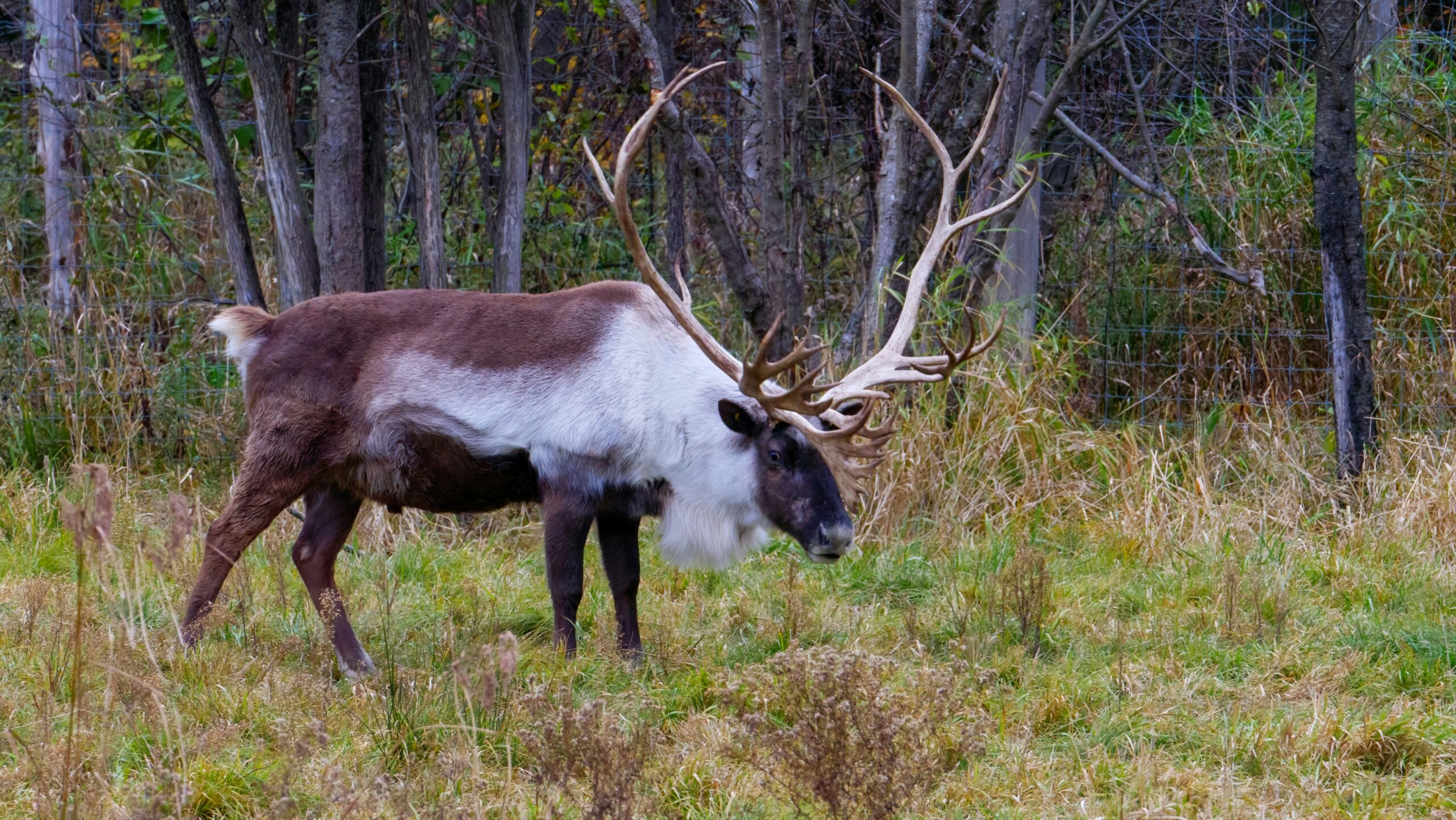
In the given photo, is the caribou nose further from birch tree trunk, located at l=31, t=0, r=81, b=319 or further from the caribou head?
birch tree trunk, located at l=31, t=0, r=81, b=319

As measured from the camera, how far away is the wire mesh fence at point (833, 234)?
6168 mm

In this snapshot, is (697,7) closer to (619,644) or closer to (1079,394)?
(1079,394)

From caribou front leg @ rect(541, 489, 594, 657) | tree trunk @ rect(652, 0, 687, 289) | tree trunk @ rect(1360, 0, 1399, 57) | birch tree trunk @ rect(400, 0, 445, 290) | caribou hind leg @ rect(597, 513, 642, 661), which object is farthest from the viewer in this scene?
tree trunk @ rect(652, 0, 687, 289)

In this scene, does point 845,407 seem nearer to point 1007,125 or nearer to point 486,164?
point 1007,125

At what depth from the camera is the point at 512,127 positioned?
5.85 meters

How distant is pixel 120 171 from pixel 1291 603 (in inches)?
219

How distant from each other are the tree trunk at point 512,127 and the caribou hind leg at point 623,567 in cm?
184

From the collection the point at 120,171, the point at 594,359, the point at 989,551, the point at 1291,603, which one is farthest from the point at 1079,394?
the point at 120,171

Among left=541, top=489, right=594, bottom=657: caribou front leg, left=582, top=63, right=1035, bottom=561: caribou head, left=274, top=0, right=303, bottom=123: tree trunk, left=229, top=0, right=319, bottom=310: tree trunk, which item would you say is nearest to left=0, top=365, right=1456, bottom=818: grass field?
left=541, top=489, right=594, bottom=657: caribou front leg

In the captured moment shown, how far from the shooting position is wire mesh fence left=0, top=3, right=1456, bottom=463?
20.2 feet

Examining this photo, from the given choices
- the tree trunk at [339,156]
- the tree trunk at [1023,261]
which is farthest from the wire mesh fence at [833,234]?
the tree trunk at [339,156]

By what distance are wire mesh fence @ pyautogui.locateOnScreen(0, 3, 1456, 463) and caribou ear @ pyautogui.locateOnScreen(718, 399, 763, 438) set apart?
8.01 feet

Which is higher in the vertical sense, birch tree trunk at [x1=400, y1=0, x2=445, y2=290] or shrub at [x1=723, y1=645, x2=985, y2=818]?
birch tree trunk at [x1=400, y1=0, x2=445, y2=290]

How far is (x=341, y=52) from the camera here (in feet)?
17.8
